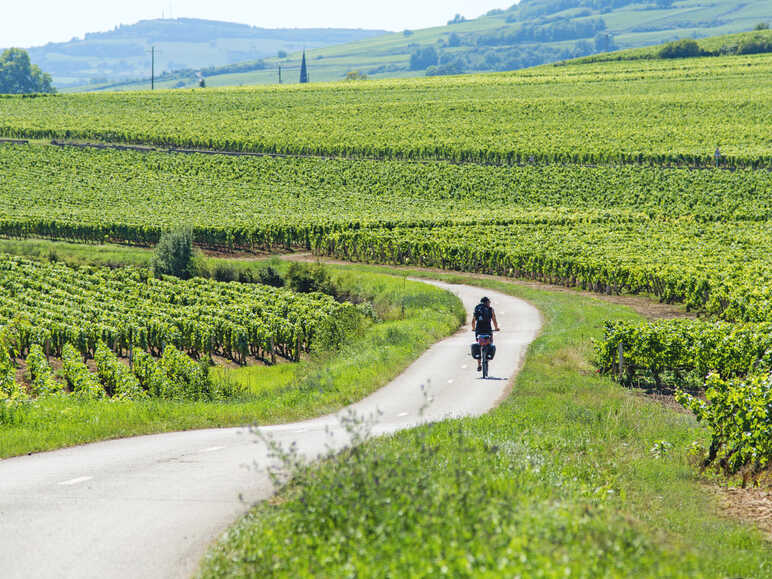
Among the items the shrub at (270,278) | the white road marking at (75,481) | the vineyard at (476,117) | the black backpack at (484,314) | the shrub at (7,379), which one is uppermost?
the vineyard at (476,117)

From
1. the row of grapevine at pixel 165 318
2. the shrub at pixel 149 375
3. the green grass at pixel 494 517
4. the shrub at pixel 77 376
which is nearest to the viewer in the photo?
the green grass at pixel 494 517

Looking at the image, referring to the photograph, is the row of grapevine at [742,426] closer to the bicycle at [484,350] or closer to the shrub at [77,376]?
the bicycle at [484,350]

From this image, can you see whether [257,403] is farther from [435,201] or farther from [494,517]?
[435,201]

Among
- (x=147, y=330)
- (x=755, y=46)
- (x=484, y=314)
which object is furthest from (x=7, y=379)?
(x=755, y=46)

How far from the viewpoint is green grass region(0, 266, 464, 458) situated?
51.2 ft

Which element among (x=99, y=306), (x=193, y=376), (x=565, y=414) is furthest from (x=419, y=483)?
(x=99, y=306)

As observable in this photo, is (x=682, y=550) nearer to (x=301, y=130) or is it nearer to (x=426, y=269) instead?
(x=426, y=269)

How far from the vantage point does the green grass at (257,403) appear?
15617 millimetres

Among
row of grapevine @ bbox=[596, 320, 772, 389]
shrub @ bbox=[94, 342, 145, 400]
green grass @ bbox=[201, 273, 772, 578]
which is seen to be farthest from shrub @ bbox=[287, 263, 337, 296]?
green grass @ bbox=[201, 273, 772, 578]

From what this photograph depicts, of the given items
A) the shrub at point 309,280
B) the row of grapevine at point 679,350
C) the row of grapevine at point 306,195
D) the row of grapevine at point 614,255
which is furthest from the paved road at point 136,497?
the row of grapevine at point 306,195

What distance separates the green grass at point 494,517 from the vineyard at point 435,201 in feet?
7.87

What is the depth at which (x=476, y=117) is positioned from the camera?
125 metres

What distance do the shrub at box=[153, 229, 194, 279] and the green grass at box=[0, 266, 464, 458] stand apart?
1857 centimetres

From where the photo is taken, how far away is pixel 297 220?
67.1 metres
